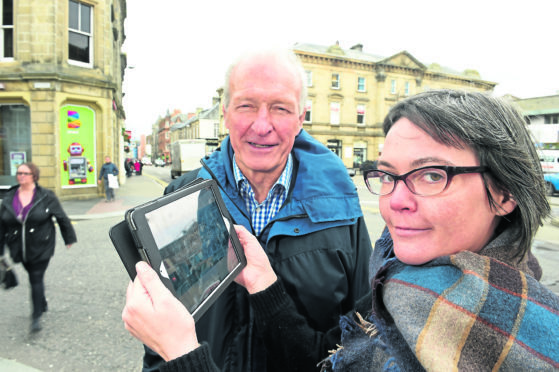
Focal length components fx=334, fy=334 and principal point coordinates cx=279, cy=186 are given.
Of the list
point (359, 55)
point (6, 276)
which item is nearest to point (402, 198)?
point (6, 276)

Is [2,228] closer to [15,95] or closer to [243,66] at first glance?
[243,66]

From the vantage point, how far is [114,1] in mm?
17234

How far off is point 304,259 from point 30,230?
3.98m

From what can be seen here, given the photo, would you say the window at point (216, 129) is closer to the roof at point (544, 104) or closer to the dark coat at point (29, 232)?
the roof at point (544, 104)

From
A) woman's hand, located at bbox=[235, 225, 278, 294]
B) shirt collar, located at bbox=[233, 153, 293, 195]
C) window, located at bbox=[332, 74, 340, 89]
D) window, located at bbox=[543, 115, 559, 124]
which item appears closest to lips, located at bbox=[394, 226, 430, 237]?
woman's hand, located at bbox=[235, 225, 278, 294]

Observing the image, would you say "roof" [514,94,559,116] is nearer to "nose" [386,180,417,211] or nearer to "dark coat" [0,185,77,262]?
"dark coat" [0,185,77,262]

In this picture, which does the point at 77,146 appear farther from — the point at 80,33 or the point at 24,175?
the point at 24,175

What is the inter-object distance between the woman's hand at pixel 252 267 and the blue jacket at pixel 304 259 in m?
0.16

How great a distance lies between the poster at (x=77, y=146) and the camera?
12766 mm

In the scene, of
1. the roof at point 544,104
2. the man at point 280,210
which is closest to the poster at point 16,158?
the man at point 280,210

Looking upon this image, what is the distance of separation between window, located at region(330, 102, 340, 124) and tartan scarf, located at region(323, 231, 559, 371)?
36.6m

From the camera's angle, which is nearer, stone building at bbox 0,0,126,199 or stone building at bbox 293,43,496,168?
stone building at bbox 0,0,126,199

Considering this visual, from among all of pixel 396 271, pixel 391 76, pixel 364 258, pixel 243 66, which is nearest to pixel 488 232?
pixel 396 271

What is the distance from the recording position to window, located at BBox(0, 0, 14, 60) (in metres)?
12.2
